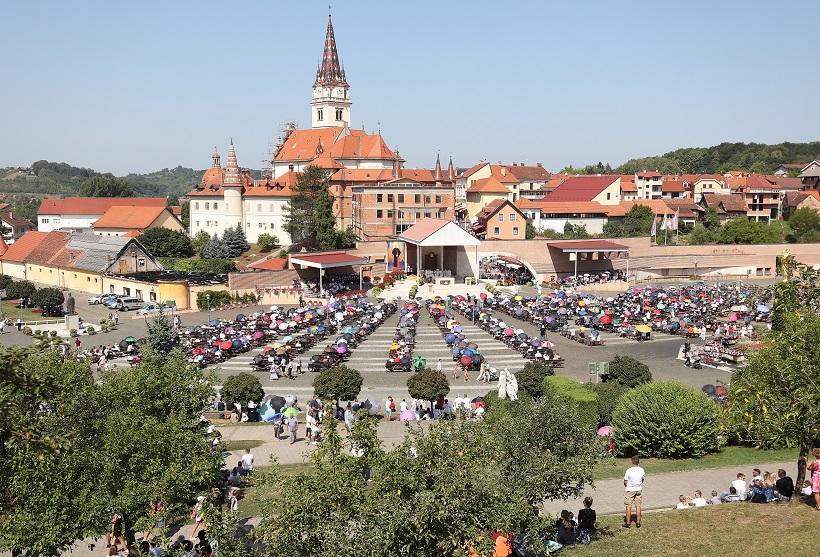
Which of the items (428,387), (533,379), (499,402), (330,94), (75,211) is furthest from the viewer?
(75,211)

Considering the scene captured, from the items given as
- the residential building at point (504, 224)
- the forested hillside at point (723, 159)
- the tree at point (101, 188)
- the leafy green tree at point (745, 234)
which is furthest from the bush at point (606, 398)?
the tree at point (101, 188)

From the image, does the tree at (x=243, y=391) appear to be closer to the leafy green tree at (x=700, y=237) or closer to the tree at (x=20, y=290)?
the tree at (x=20, y=290)

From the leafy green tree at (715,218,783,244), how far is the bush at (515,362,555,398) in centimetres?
4827

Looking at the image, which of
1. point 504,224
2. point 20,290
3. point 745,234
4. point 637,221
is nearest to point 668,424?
point 20,290

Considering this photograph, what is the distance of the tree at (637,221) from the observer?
228 ft

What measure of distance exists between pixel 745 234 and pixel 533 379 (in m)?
49.5

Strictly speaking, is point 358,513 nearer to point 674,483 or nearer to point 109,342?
point 674,483

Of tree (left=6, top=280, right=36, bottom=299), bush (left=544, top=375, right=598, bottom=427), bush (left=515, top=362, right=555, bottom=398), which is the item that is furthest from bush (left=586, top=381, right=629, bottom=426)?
tree (left=6, top=280, right=36, bottom=299)

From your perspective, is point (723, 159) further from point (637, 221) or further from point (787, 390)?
point (787, 390)

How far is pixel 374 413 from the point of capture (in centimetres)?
2391

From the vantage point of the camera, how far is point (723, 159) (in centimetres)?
14112

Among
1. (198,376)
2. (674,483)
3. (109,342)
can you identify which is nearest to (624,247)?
(109,342)

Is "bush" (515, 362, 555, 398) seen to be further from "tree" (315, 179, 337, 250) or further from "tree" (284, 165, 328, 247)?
"tree" (284, 165, 328, 247)

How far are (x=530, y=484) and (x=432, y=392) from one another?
12.6m
